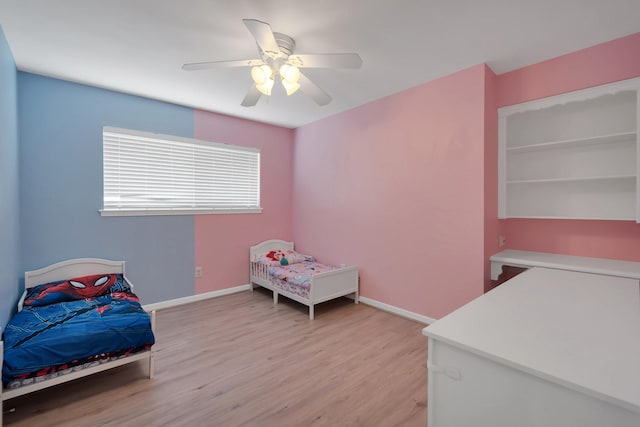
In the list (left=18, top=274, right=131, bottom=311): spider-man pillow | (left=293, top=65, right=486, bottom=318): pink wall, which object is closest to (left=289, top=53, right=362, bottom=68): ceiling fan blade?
(left=293, top=65, right=486, bottom=318): pink wall

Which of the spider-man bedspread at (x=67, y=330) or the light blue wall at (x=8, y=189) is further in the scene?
the light blue wall at (x=8, y=189)

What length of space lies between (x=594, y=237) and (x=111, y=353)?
386 cm

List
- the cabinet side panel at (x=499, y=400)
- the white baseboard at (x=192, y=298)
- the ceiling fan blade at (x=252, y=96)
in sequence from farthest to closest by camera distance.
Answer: the white baseboard at (x=192, y=298), the ceiling fan blade at (x=252, y=96), the cabinet side panel at (x=499, y=400)

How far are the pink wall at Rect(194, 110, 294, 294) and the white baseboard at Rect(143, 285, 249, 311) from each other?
0.20 ft

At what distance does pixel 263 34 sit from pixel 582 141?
2571 millimetres

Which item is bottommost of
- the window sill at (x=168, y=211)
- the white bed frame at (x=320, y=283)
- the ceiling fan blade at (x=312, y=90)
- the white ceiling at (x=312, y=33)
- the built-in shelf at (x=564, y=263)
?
the white bed frame at (x=320, y=283)

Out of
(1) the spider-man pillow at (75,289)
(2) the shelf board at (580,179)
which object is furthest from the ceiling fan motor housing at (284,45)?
(1) the spider-man pillow at (75,289)

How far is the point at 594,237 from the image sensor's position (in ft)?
7.91

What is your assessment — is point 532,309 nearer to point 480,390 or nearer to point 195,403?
point 480,390

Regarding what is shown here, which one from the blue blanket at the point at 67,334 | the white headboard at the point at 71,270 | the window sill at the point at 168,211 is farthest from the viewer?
the window sill at the point at 168,211

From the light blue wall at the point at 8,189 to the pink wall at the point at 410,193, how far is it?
10.3 ft

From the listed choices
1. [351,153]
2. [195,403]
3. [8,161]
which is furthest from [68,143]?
[351,153]

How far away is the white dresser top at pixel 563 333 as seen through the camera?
83cm

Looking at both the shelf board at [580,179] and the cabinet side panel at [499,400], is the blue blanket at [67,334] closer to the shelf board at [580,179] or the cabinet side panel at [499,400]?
the cabinet side panel at [499,400]
